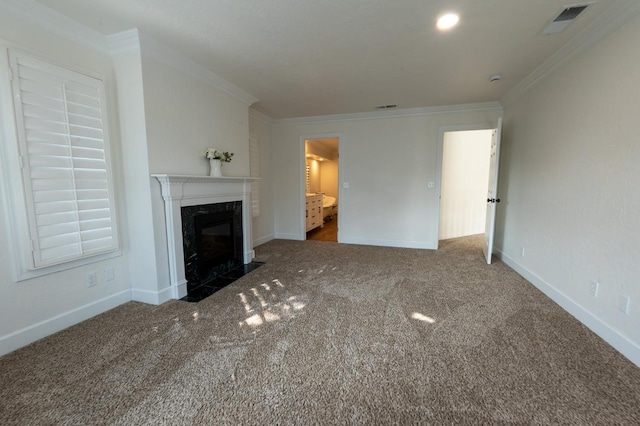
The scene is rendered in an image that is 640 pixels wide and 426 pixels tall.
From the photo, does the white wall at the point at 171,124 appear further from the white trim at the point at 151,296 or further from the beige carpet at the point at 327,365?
the beige carpet at the point at 327,365

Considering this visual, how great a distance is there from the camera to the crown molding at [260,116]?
4.64 m

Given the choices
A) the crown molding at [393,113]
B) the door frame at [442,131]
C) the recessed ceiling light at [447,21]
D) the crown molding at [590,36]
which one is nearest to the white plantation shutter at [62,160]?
the recessed ceiling light at [447,21]

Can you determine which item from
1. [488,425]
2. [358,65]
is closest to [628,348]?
[488,425]

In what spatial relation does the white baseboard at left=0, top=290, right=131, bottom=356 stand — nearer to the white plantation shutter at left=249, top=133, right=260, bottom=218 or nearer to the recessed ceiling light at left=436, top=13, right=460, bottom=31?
the white plantation shutter at left=249, top=133, right=260, bottom=218

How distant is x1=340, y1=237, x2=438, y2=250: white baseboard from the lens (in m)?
4.76

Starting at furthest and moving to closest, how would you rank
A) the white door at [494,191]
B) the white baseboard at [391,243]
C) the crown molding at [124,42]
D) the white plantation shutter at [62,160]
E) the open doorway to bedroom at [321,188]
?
1. the open doorway to bedroom at [321,188]
2. the white baseboard at [391,243]
3. the white door at [494,191]
4. the crown molding at [124,42]
5. the white plantation shutter at [62,160]

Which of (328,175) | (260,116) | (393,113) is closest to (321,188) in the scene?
(328,175)

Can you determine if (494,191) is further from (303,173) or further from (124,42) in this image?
(124,42)

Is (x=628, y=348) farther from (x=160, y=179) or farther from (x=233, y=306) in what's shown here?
(x=160, y=179)

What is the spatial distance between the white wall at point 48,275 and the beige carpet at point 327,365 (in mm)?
152

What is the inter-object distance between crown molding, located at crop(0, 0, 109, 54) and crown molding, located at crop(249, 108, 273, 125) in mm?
2398

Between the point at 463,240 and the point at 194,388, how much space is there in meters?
A: 5.36

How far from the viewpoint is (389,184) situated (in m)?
4.87

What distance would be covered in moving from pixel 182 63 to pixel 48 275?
228 centimetres
